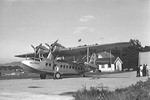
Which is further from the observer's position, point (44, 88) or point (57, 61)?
point (57, 61)

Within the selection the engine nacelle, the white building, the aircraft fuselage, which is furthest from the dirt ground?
the white building

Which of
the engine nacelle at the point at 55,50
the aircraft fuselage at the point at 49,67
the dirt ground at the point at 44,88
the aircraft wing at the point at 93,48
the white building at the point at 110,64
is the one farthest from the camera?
the white building at the point at 110,64

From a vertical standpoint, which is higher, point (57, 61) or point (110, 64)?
point (110, 64)

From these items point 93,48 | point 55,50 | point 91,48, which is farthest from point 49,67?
point 93,48

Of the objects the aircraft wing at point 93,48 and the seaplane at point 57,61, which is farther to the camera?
the aircraft wing at point 93,48

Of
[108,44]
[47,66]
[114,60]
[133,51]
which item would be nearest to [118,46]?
[108,44]

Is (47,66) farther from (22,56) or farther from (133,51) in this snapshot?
(133,51)

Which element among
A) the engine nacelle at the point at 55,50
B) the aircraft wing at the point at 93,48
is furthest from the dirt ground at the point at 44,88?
the engine nacelle at the point at 55,50

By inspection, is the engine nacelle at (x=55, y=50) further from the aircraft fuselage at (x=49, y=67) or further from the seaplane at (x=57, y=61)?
the aircraft fuselage at (x=49, y=67)

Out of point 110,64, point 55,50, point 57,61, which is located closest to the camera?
point 55,50

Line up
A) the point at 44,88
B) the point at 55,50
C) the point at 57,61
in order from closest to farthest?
1. the point at 44,88
2. the point at 55,50
3. the point at 57,61

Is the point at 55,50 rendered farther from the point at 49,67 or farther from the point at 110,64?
the point at 110,64

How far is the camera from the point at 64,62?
1167 inches

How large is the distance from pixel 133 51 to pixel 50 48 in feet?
207
